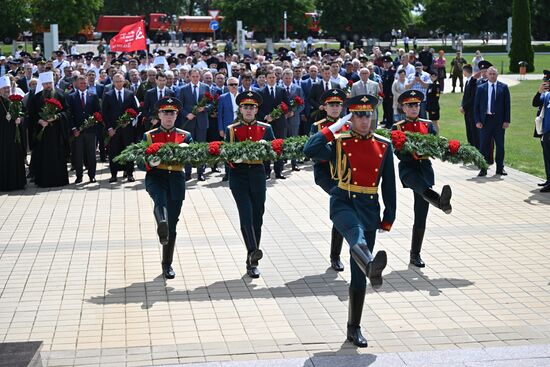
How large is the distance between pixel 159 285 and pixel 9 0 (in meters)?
56.7

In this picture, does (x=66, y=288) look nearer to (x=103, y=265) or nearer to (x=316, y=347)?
(x=103, y=265)

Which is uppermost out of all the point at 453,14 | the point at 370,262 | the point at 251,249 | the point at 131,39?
the point at 453,14

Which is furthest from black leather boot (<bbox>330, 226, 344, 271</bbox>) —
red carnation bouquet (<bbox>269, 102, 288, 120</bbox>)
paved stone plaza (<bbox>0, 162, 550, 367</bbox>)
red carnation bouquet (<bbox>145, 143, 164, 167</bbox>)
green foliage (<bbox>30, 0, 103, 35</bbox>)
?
green foliage (<bbox>30, 0, 103, 35</bbox>)

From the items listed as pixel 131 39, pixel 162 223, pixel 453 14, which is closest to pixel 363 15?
pixel 453 14

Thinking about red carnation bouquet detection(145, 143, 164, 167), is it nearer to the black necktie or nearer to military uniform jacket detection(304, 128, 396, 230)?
military uniform jacket detection(304, 128, 396, 230)

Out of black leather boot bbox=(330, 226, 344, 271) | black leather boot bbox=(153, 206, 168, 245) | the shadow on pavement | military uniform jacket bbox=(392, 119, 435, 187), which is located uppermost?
military uniform jacket bbox=(392, 119, 435, 187)

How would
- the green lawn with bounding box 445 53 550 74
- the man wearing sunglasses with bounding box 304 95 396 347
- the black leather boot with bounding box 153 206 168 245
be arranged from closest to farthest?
the man wearing sunglasses with bounding box 304 95 396 347 → the black leather boot with bounding box 153 206 168 245 → the green lawn with bounding box 445 53 550 74

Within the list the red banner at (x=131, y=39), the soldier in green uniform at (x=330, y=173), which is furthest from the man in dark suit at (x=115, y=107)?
the red banner at (x=131, y=39)

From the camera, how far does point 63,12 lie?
66.9 metres

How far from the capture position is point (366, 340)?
354 inches

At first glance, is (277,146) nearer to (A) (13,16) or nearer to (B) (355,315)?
(B) (355,315)

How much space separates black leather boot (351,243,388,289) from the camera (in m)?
8.19

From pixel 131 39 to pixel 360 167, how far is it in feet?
67.3

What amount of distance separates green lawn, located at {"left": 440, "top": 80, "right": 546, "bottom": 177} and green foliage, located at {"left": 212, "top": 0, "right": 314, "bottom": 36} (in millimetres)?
33606
